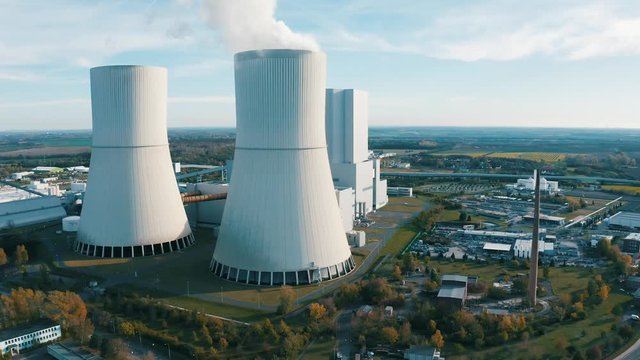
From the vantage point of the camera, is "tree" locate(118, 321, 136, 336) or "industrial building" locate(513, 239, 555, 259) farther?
"industrial building" locate(513, 239, 555, 259)

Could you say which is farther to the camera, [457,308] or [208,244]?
[208,244]

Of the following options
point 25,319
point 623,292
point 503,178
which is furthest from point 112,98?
point 503,178

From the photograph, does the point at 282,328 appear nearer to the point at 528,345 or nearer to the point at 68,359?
the point at 68,359

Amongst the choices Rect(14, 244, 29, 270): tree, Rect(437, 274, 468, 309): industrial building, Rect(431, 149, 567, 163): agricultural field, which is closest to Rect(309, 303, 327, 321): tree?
Rect(437, 274, 468, 309): industrial building

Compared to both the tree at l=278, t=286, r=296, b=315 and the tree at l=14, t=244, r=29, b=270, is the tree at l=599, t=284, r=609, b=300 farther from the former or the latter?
the tree at l=14, t=244, r=29, b=270

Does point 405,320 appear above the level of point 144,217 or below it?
below

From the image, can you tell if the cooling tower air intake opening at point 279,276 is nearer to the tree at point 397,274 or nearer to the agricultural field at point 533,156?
the tree at point 397,274

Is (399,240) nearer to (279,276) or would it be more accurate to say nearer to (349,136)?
(349,136)
